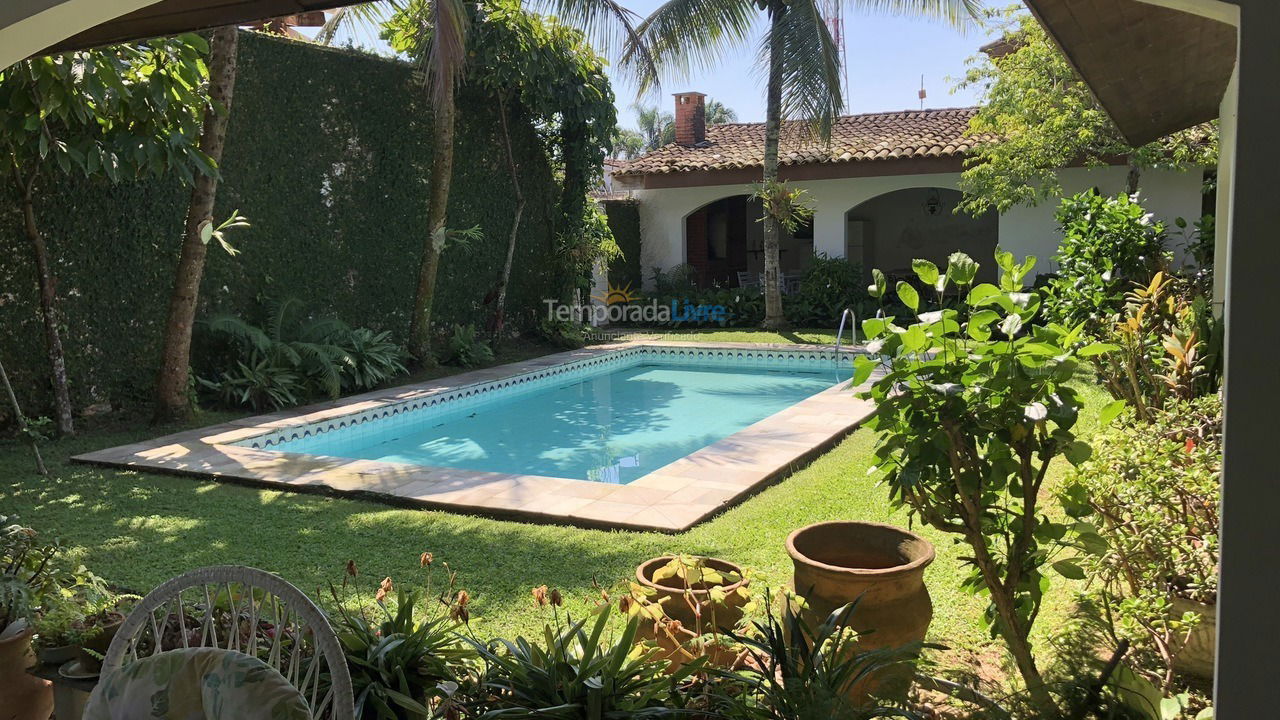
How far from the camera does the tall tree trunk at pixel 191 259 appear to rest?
7961 millimetres

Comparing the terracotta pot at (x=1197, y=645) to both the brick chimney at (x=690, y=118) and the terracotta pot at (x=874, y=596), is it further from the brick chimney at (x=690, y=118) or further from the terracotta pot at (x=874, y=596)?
the brick chimney at (x=690, y=118)

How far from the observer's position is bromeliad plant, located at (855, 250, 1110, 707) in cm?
254

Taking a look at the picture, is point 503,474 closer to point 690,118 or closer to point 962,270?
point 962,270

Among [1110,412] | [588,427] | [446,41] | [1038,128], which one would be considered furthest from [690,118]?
[1110,412]

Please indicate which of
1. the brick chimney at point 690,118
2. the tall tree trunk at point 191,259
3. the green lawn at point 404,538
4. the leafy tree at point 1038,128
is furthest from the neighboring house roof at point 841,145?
the green lawn at point 404,538

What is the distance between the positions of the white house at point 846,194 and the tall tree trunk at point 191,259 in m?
9.68

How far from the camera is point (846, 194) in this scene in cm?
1769

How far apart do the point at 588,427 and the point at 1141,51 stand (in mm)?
6680

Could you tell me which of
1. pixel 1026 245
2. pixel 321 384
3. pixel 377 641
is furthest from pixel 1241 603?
pixel 1026 245

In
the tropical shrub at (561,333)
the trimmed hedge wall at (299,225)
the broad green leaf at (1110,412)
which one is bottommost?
the tropical shrub at (561,333)

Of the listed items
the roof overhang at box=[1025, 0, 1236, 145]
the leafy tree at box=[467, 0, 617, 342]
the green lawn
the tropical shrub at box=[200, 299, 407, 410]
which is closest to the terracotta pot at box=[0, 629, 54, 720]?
the green lawn

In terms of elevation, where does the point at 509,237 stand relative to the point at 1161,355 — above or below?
above

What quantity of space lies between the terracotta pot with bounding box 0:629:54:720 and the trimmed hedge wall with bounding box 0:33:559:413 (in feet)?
19.3

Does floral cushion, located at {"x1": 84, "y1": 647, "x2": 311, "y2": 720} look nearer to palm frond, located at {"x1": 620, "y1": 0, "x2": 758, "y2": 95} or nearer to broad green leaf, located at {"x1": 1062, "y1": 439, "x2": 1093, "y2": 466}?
broad green leaf, located at {"x1": 1062, "y1": 439, "x2": 1093, "y2": 466}
